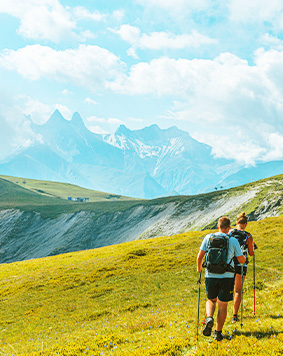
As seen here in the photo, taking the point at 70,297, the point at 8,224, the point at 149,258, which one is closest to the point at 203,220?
the point at 149,258

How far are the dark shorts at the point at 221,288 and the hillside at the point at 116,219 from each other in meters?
82.6

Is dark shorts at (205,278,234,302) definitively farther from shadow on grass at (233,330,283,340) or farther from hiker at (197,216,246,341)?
shadow on grass at (233,330,283,340)

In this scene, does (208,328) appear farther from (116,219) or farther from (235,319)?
(116,219)

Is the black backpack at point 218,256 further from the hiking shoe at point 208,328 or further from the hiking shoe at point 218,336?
the hiking shoe at point 218,336

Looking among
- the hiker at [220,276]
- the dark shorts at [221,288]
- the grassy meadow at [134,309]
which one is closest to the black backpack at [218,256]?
the hiker at [220,276]

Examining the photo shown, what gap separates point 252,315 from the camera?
1385cm

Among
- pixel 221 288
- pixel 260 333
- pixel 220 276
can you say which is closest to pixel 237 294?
pixel 260 333

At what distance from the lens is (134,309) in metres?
20.7

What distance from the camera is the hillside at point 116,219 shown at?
346 feet

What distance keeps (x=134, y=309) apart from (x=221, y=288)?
1143cm

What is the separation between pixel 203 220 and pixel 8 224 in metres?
112

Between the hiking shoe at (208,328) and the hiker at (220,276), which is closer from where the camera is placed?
the hiking shoe at (208,328)

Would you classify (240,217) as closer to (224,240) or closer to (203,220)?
(224,240)

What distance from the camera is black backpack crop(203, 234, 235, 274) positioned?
35.6 feet
